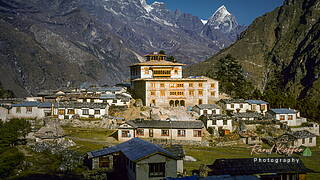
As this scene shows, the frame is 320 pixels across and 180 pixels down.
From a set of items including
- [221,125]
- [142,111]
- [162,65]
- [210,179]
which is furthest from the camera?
[162,65]

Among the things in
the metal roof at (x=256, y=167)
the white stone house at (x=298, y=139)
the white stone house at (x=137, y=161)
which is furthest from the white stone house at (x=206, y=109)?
the metal roof at (x=256, y=167)

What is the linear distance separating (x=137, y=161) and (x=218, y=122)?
40.9 meters

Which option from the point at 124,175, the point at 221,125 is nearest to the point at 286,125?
the point at 221,125

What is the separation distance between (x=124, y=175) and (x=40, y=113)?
137 feet

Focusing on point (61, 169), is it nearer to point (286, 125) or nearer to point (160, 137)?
point (160, 137)

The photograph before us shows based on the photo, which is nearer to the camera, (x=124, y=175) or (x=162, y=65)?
(x=124, y=175)

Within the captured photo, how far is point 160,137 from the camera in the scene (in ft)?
216

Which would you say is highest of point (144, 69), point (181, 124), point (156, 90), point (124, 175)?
point (144, 69)

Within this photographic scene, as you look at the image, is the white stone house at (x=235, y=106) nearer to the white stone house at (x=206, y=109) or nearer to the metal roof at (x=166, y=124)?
the white stone house at (x=206, y=109)

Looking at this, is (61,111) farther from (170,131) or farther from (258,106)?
(258,106)

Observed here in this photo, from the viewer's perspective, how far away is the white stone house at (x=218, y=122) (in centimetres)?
7375

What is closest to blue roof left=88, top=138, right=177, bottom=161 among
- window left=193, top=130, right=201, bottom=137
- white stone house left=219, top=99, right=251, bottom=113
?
window left=193, top=130, right=201, bottom=137

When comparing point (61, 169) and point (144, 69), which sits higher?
point (144, 69)

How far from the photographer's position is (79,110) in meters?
76.6
